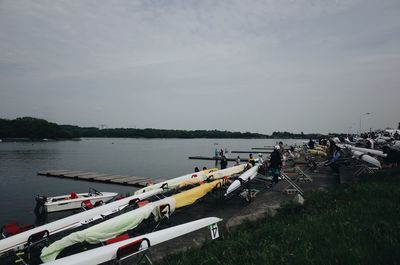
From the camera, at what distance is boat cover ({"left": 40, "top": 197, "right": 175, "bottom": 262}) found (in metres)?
7.67

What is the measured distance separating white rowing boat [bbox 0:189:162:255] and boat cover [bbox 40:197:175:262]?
1877 mm

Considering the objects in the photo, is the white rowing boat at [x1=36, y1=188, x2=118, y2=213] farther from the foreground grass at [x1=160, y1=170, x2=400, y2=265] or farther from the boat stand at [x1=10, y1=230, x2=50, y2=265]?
the foreground grass at [x1=160, y1=170, x2=400, y2=265]

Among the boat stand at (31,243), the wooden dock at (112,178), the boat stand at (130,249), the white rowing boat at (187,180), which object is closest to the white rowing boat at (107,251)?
the boat stand at (130,249)

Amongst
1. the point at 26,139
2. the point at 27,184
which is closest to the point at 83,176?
the point at 27,184

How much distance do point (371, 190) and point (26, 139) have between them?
174229 millimetres

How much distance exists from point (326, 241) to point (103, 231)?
20.4 feet

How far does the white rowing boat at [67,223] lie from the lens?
895 cm

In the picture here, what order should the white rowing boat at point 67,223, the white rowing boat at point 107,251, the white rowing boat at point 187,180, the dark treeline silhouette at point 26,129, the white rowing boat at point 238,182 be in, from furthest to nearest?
the dark treeline silhouette at point 26,129
the white rowing boat at point 187,180
the white rowing boat at point 238,182
the white rowing boat at point 67,223
the white rowing boat at point 107,251

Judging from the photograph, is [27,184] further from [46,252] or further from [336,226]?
[336,226]

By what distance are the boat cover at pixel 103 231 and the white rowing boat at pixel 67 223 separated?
1.88 meters

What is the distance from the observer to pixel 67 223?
10.7 m

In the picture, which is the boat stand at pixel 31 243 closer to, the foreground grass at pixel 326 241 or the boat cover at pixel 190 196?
the boat cover at pixel 190 196

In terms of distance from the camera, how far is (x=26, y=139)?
152m

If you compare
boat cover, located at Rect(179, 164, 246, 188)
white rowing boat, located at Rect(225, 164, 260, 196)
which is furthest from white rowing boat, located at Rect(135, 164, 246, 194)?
white rowing boat, located at Rect(225, 164, 260, 196)
